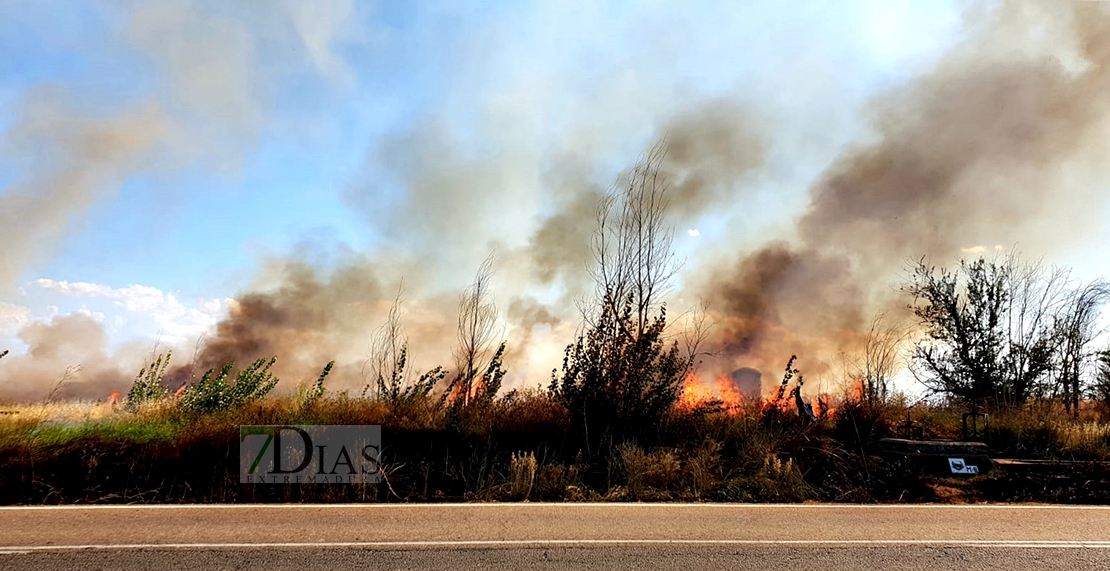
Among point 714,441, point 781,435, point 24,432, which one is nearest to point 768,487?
point 714,441

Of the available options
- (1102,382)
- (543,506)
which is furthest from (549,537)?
(1102,382)

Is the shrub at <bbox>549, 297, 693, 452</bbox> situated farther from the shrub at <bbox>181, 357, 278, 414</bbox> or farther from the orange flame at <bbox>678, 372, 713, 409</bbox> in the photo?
the shrub at <bbox>181, 357, 278, 414</bbox>

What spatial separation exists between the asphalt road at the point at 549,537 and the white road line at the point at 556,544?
2 cm

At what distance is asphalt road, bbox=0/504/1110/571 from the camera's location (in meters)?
5.64

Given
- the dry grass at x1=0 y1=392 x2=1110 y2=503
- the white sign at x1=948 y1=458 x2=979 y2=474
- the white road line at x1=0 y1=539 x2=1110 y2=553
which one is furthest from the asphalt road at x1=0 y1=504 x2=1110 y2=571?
the white sign at x1=948 y1=458 x2=979 y2=474

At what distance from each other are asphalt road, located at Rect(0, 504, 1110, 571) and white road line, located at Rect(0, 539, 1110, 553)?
0.07 feet

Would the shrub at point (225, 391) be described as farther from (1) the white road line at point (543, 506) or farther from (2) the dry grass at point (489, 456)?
(1) the white road line at point (543, 506)

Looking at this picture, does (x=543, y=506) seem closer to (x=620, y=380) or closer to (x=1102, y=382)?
(x=620, y=380)

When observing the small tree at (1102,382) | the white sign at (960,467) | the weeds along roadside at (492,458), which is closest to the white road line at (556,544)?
the weeds along roadside at (492,458)

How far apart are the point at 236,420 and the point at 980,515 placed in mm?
11822

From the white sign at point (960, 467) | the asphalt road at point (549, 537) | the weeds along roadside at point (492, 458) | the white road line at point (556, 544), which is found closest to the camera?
the asphalt road at point (549, 537)

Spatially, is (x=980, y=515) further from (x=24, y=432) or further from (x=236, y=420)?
(x=24, y=432)

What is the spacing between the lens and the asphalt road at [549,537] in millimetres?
5641

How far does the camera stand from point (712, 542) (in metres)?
6.34
